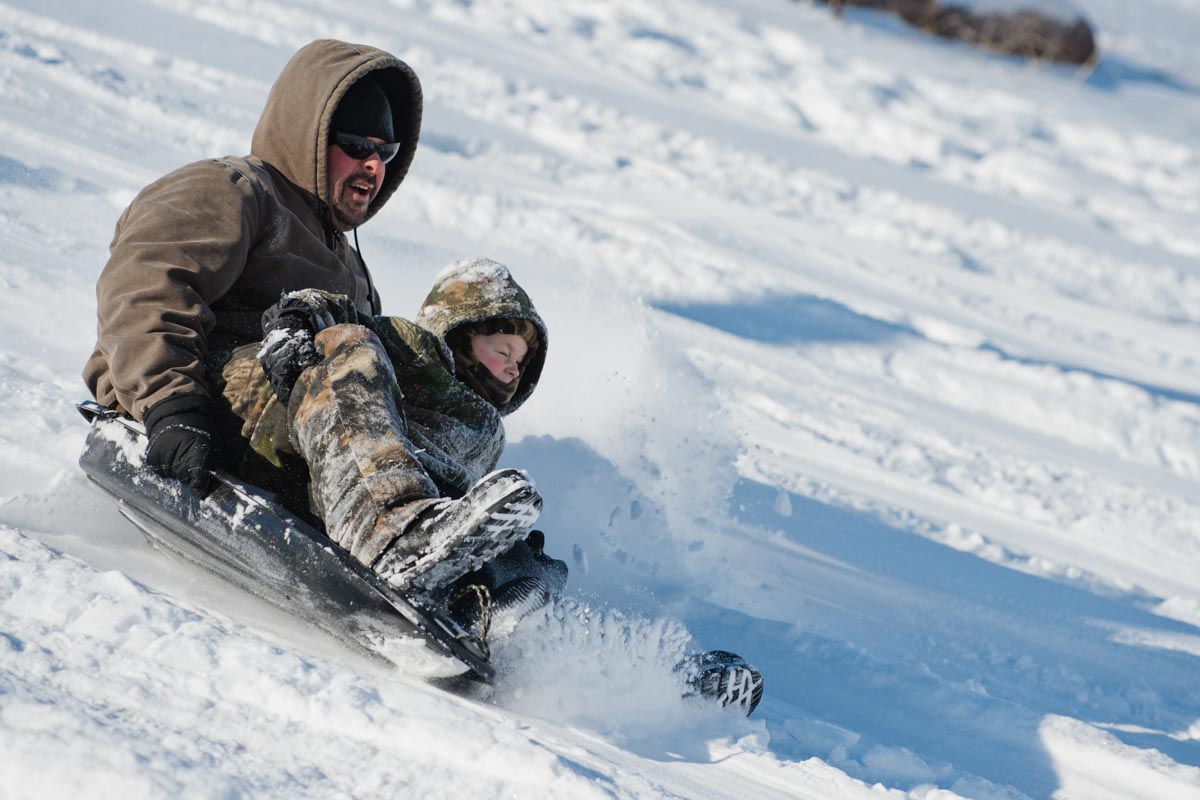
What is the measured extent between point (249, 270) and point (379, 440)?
70cm

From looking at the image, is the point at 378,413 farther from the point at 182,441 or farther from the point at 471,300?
the point at 471,300

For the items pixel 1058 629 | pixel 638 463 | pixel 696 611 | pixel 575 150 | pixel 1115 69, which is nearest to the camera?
pixel 696 611

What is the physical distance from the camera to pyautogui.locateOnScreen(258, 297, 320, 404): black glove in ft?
8.08

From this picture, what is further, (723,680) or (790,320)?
(790,320)

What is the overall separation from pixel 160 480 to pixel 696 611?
1654 millimetres

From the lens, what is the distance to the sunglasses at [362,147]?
3.06m

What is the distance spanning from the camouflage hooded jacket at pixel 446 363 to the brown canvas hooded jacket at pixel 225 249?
231 millimetres

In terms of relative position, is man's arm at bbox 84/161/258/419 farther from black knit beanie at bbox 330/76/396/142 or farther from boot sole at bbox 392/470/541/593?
boot sole at bbox 392/470/541/593

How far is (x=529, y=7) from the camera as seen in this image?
1271cm

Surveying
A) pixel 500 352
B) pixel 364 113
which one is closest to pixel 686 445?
pixel 500 352

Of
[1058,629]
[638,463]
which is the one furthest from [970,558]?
[638,463]

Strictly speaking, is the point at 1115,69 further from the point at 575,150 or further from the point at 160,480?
the point at 160,480

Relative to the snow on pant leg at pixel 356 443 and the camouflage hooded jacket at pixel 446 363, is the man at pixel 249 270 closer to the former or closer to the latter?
the snow on pant leg at pixel 356 443

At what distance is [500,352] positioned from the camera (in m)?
3.13
